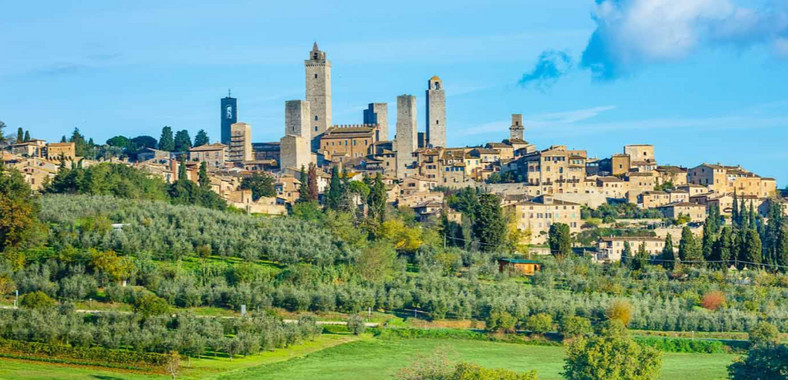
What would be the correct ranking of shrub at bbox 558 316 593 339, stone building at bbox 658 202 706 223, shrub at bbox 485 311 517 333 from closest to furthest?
shrub at bbox 558 316 593 339 → shrub at bbox 485 311 517 333 → stone building at bbox 658 202 706 223

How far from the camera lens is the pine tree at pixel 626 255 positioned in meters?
62.8

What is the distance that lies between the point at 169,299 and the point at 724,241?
27139 mm

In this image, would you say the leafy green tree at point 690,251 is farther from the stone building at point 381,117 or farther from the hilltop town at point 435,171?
the stone building at point 381,117

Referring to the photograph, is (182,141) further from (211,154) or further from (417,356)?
(417,356)

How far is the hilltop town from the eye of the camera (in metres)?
74.7

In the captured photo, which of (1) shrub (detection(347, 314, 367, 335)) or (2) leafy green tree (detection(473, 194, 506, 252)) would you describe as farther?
(2) leafy green tree (detection(473, 194, 506, 252))

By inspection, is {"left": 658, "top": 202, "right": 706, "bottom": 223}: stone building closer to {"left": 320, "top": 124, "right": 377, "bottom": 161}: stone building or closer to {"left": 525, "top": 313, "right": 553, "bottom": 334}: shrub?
{"left": 320, "top": 124, "right": 377, "bottom": 161}: stone building

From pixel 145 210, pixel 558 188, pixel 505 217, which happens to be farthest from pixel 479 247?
pixel 558 188

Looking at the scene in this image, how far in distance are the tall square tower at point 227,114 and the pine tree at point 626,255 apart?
56044 mm

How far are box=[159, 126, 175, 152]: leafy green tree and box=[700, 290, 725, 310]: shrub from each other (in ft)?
189

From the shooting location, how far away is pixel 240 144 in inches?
3844

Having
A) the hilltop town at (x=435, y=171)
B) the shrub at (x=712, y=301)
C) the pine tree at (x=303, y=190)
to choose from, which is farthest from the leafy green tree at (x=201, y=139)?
the shrub at (x=712, y=301)

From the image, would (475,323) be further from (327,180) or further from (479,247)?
(327,180)

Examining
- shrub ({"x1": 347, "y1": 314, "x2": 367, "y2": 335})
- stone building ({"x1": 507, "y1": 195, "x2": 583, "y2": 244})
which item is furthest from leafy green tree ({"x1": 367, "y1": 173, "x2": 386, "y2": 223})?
shrub ({"x1": 347, "y1": 314, "x2": 367, "y2": 335})
